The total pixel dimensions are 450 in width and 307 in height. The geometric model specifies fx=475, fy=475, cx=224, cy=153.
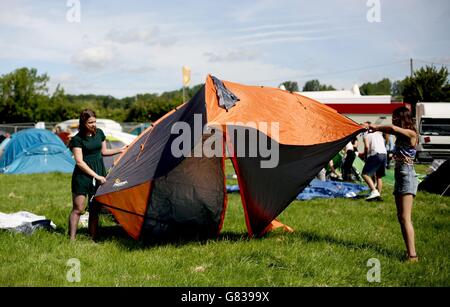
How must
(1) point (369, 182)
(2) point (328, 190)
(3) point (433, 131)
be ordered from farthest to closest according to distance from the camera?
(3) point (433, 131)
(2) point (328, 190)
(1) point (369, 182)

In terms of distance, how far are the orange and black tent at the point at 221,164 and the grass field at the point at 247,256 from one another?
37 centimetres

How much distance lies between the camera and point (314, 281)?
4664 millimetres

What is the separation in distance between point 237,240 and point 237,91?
1.96m

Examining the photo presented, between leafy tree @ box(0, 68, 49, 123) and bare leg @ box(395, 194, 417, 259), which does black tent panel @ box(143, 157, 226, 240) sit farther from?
leafy tree @ box(0, 68, 49, 123)

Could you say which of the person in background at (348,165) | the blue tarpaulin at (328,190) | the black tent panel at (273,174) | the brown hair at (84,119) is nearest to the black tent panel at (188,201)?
the black tent panel at (273,174)

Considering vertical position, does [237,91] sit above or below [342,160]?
above

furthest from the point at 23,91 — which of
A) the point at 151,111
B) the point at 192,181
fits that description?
the point at 192,181

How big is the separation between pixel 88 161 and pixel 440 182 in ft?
26.2

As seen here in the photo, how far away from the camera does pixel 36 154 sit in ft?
53.2

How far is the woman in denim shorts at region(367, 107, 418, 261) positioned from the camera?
523cm

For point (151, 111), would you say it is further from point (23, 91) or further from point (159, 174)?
point (159, 174)

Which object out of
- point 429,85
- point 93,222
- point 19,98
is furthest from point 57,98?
point 93,222

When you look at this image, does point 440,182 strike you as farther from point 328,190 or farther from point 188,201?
point 188,201

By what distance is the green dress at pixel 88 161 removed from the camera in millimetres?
6199
